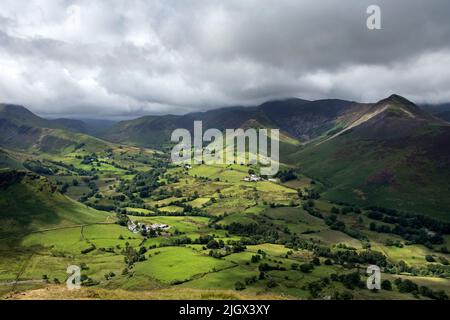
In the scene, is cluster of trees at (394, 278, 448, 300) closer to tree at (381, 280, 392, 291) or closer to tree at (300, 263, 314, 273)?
tree at (381, 280, 392, 291)

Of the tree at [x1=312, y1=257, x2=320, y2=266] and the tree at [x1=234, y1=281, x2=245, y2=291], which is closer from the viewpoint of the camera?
the tree at [x1=234, y1=281, x2=245, y2=291]

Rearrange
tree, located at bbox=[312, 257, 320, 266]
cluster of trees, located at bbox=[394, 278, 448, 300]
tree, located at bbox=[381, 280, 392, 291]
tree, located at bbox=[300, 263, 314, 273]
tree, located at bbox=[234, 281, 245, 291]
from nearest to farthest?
1. tree, located at bbox=[234, 281, 245, 291]
2. cluster of trees, located at bbox=[394, 278, 448, 300]
3. tree, located at bbox=[381, 280, 392, 291]
4. tree, located at bbox=[300, 263, 314, 273]
5. tree, located at bbox=[312, 257, 320, 266]

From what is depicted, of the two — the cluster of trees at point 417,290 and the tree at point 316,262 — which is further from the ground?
the tree at point 316,262

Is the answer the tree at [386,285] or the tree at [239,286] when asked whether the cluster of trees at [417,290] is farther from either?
the tree at [239,286]

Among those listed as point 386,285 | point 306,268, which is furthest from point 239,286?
point 386,285

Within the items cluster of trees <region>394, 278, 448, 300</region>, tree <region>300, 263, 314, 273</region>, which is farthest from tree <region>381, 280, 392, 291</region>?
tree <region>300, 263, 314, 273</region>

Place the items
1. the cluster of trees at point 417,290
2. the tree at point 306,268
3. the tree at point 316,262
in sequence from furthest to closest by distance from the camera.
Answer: the tree at point 316,262 → the tree at point 306,268 → the cluster of trees at point 417,290

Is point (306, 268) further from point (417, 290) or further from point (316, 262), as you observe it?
point (417, 290)

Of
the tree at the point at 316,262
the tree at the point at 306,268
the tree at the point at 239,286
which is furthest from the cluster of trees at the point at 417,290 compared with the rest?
the tree at the point at 239,286

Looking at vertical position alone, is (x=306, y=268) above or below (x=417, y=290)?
above
